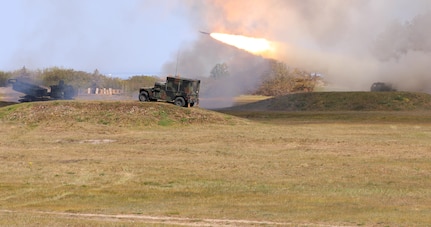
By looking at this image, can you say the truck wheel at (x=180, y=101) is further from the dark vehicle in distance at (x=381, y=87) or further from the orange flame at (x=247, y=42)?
the dark vehicle in distance at (x=381, y=87)

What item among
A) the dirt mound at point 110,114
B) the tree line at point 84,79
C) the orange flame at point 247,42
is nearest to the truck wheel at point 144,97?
the dirt mound at point 110,114

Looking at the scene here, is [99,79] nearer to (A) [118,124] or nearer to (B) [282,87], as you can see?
(B) [282,87]

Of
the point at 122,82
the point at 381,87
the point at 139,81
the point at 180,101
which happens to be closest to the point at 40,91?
the point at 180,101

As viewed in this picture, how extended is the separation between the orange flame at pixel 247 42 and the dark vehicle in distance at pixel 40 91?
69.4 feet

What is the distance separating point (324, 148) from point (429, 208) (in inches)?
590

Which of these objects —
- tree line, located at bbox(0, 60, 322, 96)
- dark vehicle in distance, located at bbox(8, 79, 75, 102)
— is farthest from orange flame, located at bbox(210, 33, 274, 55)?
tree line, located at bbox(0, 60, 322, 96)

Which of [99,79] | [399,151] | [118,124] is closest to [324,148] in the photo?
[399,151]

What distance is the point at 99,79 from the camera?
120 metres

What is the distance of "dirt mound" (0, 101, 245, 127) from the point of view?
4422 cm

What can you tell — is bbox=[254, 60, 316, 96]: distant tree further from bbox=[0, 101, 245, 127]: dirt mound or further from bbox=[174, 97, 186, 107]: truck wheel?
bbox=[0, 101, 245, 127]: dirt mound

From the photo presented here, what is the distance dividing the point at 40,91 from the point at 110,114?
2754cm

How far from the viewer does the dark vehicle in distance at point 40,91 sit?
69831 mm

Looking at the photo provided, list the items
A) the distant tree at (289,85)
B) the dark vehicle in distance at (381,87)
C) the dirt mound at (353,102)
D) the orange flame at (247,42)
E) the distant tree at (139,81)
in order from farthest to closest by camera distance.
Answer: the distant tree at (139,81)
the distant tree at (289,85)
the dark vehicle in distance at (381,87)
the dirt mound at (353,102)
the orange flame at (247,42)

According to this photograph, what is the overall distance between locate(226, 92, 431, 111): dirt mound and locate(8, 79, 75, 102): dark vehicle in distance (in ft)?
57.3
